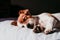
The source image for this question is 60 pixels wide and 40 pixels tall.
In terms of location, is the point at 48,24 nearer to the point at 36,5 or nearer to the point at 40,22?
the point at 40,22

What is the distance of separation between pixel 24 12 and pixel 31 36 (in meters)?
0.51

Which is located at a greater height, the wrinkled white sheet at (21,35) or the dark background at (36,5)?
the dark background at (36,5)

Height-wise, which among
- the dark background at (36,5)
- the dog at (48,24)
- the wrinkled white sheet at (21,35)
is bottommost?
the wrinkled white sheet at (21,35)

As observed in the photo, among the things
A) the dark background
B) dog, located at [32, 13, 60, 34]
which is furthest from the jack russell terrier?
the dark background

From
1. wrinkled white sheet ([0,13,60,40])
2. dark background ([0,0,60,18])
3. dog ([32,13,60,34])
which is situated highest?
dark background ([0,0,60,18])

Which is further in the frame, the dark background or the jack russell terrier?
the dark background

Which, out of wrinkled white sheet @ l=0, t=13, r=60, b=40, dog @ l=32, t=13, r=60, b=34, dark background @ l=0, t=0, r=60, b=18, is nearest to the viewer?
wrinkled white sheet @ l=0, t=13, r=60, b=40

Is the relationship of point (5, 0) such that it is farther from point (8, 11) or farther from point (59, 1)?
point (59, 1)

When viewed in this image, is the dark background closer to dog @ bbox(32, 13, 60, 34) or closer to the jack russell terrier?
the jack russell terrier

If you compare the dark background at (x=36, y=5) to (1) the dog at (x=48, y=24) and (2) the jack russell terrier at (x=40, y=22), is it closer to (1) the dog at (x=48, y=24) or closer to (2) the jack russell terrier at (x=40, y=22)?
(2) the jack russell terrier at (x=40, y=22)

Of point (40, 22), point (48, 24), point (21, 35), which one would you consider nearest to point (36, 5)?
point (40, 22)

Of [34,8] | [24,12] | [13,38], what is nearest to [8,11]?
[34,8]

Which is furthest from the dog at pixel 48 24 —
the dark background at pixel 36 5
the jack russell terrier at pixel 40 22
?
the dark background at pixel 36 5

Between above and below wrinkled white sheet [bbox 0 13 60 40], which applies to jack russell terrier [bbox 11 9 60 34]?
above
